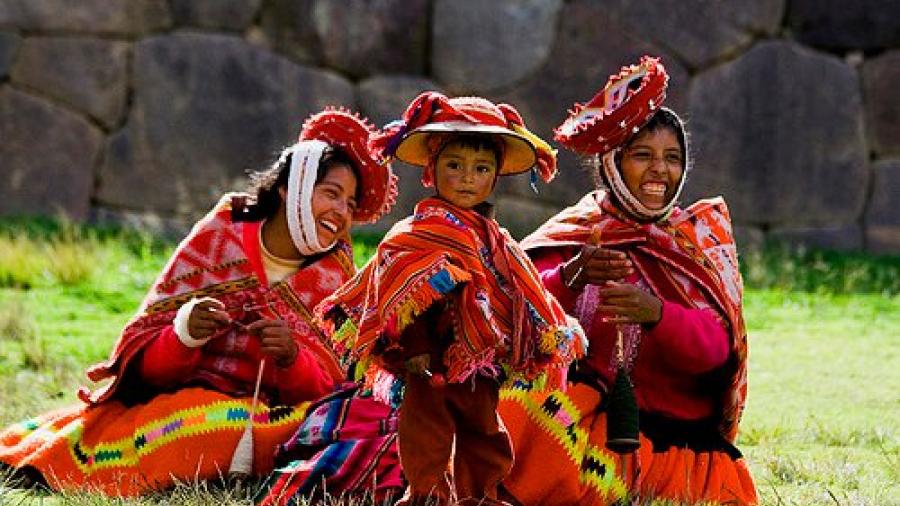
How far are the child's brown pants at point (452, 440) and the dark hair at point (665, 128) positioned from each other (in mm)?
1057

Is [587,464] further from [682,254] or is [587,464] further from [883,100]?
[883,100]

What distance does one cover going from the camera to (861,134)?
473 inches

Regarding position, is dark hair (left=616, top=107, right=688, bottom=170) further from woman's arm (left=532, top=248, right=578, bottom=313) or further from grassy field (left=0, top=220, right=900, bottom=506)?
grassy field (left=0, top=220, right=900, bottom=506)

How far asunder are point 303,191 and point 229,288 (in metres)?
0.42

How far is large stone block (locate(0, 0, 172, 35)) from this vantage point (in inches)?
461

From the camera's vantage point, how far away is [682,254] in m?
5.41

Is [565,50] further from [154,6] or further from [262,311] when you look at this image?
[262,311]

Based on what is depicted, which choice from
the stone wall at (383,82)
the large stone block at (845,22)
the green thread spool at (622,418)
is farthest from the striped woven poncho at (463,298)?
the large stone block at (845,22)

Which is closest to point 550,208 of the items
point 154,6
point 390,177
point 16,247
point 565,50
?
point 565,50

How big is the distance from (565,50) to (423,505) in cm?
751

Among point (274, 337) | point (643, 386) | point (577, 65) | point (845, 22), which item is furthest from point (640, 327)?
point (845, 22)

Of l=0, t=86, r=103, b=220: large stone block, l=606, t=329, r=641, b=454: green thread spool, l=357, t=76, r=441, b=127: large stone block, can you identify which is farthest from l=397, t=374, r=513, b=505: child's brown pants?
l=0, t=86, r=103, b=220: large stone block

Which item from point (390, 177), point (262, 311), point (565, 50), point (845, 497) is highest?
point (565, 50)

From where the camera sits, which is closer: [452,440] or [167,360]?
[452,440]
